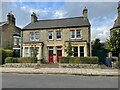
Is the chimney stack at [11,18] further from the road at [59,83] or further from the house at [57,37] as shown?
the road at [59,83]

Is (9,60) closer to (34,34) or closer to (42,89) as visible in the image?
(34,34)

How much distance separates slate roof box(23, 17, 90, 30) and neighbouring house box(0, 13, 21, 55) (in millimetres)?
6786

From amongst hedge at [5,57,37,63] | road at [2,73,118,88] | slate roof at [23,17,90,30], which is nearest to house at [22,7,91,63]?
slate roof at [23,17,90,30]

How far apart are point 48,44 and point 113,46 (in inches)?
466

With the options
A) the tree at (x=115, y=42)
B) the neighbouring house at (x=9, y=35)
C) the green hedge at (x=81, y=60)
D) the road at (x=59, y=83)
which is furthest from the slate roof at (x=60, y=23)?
the road at (x=59, y=83)

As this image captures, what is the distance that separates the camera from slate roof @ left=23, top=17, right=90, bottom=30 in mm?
26750

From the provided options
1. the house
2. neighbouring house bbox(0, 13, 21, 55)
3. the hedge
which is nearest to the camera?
the hedge

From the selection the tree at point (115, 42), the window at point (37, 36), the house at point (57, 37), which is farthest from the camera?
the window at point (37, 36)

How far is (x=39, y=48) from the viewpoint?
27609mm

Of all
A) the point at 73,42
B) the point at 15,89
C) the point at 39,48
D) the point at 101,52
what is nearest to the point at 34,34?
the point at 39,48

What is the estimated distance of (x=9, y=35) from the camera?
35.6m

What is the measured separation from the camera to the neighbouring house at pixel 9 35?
110 feet

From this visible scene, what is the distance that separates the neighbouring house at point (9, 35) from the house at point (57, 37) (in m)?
6.69

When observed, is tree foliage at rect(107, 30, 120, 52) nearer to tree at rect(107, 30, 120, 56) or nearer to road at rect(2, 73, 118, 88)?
tree at rect(107, 30, 120, 56)
